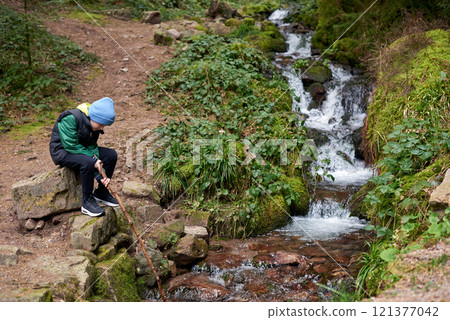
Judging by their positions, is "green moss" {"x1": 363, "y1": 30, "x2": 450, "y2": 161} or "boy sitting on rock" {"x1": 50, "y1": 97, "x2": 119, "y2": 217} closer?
"boy sitting on rock" {"x1": 50, "y1": 97, "x2": 119, "y2": 217}

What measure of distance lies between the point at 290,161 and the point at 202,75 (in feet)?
10.5

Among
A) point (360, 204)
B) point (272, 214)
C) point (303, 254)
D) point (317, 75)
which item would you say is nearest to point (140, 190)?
point (272, 214)

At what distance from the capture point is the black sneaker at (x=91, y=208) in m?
4.30

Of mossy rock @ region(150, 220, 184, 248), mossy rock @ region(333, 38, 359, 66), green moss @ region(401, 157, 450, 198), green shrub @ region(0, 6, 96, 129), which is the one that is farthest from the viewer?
mossy rock @ region(333, 38, 359, 66)

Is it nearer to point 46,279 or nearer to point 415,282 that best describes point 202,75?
point 46,279

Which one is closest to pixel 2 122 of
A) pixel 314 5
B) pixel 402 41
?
pixel 402 41

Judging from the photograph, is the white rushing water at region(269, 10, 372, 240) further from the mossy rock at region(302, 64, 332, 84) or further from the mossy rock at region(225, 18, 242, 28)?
the mossy rock at region(225, 18, 242, 28)

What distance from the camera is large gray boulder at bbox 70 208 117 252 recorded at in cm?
411

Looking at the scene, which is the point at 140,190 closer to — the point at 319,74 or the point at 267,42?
the point at 319,74

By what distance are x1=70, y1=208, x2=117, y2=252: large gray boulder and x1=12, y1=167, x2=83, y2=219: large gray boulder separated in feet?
0.90

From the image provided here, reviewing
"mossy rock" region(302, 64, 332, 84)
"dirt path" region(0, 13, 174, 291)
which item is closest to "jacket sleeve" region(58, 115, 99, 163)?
"dirt path" region(0, 13, 174, 291)

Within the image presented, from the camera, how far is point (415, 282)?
289 cm

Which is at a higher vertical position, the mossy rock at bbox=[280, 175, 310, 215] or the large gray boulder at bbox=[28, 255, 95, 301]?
the large gray boulder at bbox=[28, 255, 95, 301]

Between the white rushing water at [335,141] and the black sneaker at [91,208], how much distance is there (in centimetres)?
301
